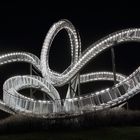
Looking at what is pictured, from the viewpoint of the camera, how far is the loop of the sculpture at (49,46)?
33469 millimetres

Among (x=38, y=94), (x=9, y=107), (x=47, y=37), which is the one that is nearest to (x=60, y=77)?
(x=47, y=37)

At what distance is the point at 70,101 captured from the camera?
27.2 meters

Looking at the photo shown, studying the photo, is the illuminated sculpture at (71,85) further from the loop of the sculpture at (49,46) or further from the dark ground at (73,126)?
the dark ground at (73,126)

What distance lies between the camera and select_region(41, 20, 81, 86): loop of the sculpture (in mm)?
33469

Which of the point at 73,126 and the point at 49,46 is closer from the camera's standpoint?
the point at 73,126

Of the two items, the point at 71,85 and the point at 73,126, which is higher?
the point at 71,85

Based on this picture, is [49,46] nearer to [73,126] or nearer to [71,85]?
[71,85]

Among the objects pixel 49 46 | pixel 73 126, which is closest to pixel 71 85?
pixel 49 46

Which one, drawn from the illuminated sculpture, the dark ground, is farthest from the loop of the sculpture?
the dark ground

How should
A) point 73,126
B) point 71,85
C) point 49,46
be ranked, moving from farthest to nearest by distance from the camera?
point 71,85 < point 49,46 < point 73,126

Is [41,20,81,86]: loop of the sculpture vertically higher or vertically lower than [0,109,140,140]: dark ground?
higher

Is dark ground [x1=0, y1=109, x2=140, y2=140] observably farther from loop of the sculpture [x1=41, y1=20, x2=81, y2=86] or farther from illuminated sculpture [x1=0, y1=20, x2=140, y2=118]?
loop of the sculpture [x1=41, y1=20, x2=81, y2=86]

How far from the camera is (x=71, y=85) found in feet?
116

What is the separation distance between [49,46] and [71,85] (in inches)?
156
